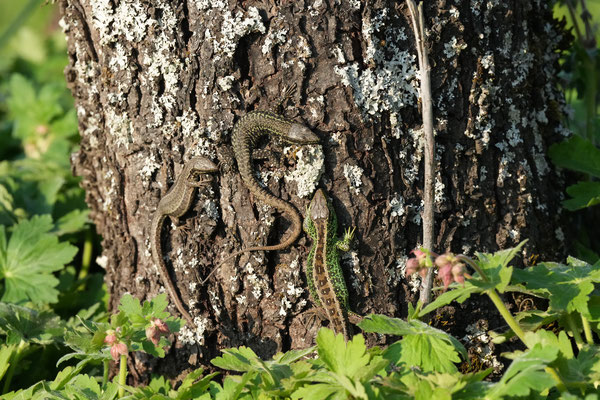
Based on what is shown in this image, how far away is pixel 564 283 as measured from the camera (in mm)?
2250

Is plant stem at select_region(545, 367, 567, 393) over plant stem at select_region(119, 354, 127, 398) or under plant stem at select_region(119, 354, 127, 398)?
under

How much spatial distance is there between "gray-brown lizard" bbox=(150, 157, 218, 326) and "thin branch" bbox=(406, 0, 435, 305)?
2.87 feet

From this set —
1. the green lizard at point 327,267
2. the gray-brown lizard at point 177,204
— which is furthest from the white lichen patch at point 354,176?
the gray-brown lizard at point 177,204

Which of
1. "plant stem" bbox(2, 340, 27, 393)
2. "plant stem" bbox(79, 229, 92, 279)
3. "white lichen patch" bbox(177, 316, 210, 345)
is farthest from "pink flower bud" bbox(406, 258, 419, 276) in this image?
"plant stem" bbox(79, 229, 92, 279)

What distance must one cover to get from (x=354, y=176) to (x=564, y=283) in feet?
2.93

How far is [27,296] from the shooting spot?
3152 millimetres

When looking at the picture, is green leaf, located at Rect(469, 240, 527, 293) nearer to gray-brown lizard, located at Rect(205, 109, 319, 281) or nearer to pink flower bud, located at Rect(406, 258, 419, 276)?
pink flower bud, located at Rect(406, 258, 419, 276)

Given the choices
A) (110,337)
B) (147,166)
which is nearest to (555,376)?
(110,337)

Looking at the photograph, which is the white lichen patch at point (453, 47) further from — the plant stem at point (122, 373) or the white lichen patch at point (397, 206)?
the plant stem at point (122, 373)

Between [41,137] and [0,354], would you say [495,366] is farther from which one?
[41,137]

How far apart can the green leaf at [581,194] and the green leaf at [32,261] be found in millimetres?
2413

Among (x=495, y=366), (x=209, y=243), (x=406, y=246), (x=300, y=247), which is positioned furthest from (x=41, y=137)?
(x=495, y=366)

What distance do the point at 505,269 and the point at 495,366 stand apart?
96 cm

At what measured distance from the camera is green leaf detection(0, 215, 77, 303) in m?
3.16
